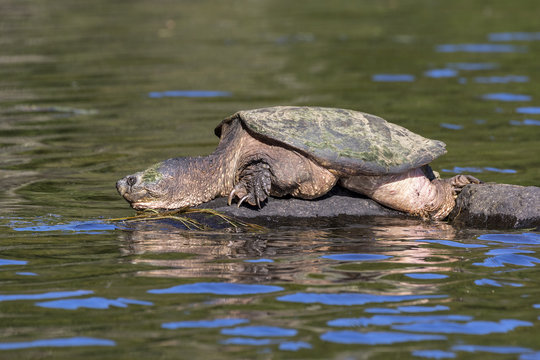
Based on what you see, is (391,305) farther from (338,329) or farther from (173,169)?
(173,169)

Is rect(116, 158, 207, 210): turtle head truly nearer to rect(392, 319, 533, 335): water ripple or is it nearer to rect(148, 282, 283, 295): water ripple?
rect(148, 282, 283, 295): water ripple

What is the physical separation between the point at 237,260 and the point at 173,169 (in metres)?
1.29

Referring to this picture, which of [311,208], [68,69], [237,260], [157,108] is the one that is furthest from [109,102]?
[237,260]

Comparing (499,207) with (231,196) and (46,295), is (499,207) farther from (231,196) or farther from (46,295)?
(46,295)

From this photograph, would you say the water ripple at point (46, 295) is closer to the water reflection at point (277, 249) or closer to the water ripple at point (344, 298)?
the water reflection at point (277, 249)

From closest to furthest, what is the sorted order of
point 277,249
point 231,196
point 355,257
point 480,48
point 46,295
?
point 46,295
point 355,257
point 277,249
point 231,196
point 480,48

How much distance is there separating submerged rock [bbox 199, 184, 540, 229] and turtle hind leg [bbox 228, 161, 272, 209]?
5.8 inches

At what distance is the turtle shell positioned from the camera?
6.03m

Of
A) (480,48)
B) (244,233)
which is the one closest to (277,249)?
(244,233)

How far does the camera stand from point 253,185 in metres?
6.11

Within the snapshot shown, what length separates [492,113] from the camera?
11297mm

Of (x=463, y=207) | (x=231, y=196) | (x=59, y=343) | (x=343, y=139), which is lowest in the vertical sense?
(x=59, y=343)

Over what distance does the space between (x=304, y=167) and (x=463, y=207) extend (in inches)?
55.2

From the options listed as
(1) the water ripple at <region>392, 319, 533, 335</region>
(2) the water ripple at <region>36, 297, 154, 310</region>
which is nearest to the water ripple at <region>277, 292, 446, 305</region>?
(1) the water ripple at <region>392, 319, 533, 335</region>
